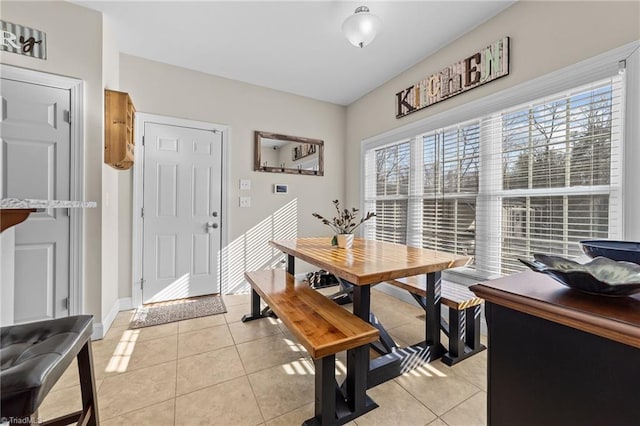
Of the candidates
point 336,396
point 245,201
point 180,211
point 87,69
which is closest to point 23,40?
point 87,69

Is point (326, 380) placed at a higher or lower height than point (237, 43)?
lower

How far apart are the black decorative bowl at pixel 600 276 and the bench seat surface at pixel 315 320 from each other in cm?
90

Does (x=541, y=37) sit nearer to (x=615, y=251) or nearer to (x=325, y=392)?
(x=615, y=251)

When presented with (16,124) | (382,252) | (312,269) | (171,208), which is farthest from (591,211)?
(16,124)

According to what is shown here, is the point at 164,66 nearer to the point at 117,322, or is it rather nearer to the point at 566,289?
the point at 117,322

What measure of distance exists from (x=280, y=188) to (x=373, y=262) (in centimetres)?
234

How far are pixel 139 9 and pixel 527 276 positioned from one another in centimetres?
328

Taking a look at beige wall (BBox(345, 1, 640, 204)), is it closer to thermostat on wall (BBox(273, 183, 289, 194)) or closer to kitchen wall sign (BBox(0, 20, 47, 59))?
thermostat on wall (BBox(273, 183, 289, 194))

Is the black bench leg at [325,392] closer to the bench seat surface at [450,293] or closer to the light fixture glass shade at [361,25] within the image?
the bench seat surface at [450,293]

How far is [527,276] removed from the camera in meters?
0.88

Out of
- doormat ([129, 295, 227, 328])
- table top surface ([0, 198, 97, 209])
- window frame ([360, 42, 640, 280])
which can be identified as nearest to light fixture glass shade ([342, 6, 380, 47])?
window frame ([360, 42, 640, 280])

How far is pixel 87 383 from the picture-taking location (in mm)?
1145

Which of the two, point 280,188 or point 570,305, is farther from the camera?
point 280,188

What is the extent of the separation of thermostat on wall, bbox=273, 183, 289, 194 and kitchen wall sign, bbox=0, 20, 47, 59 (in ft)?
7.91
